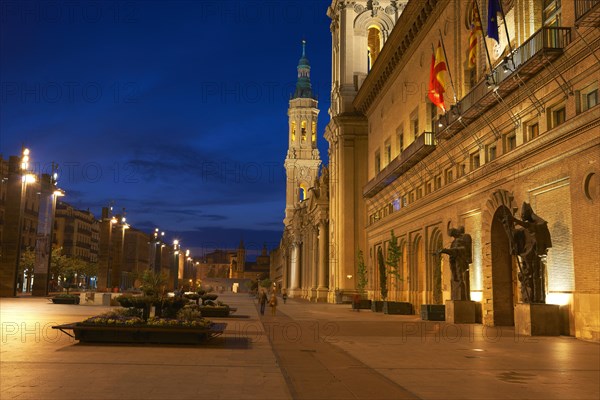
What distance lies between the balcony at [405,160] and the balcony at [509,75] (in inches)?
→ 119

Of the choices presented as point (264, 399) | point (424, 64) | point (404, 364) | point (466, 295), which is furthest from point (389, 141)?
point (264, 399)

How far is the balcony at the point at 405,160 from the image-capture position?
39719mm

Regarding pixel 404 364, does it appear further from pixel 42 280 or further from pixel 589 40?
pixel 42 280

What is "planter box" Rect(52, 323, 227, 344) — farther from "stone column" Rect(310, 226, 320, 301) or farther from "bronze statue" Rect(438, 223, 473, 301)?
"stone column" Rect(310, 226, 320, 301)

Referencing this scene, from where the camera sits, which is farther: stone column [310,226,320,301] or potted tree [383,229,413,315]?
stone column [310,226,320,301]

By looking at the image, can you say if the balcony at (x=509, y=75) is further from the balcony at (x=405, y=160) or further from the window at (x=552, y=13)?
the balcony at (x=405, y=160)

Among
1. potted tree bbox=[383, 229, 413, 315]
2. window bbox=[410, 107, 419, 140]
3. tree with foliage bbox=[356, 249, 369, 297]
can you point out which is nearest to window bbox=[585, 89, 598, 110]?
potted tree bbox=[383, 229, 413, 315]

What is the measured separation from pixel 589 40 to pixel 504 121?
784 cm

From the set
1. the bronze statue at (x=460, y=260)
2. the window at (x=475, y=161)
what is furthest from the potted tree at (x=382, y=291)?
the window at (x=475, y=161)

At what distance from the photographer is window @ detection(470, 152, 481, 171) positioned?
3312 centimetres

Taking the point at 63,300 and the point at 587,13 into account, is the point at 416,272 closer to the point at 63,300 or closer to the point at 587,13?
the point at 63,300

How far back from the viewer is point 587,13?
66.2 feet

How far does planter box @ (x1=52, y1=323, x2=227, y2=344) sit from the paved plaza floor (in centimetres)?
42

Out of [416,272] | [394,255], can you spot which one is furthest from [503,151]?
[394,255]
